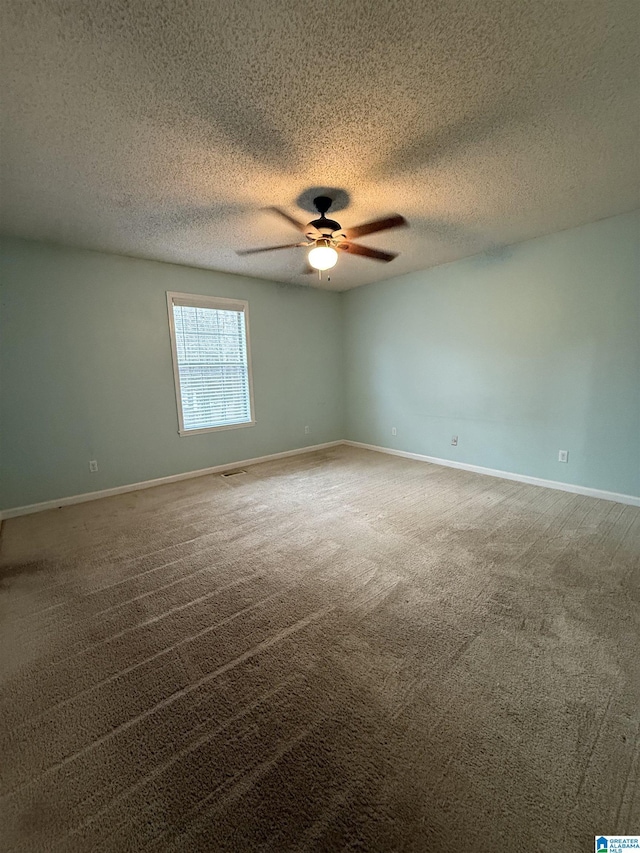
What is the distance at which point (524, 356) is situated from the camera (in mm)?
3600

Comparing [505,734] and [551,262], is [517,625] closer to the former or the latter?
[505,734]

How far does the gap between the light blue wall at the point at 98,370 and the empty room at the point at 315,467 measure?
0.03m

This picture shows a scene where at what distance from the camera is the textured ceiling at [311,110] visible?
123 cm

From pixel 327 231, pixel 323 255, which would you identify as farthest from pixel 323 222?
pixel 323 255

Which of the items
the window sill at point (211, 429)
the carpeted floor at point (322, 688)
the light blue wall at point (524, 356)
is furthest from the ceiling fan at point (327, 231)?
the window sill at point (211, 429)

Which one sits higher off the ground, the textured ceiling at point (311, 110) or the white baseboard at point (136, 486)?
the textured ceiling at point (311, 110)

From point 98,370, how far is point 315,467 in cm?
274

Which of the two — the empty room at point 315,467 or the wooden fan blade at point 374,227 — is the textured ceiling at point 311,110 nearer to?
the empty room at point 315,467

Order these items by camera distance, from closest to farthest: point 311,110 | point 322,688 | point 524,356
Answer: point 322,688
point 311,110
point 524,356

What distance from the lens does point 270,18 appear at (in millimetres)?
1208

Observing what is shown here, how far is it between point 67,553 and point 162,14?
3.05 m

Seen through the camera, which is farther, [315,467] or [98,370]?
[315,467]

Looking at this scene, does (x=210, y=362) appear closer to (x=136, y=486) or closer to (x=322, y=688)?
(x=136, y=486)

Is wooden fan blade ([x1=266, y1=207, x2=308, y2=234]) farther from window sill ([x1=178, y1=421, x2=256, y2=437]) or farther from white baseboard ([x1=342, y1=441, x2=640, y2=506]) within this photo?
white baseboard ([x1=342, y1=441, x2=640, y2=506])
